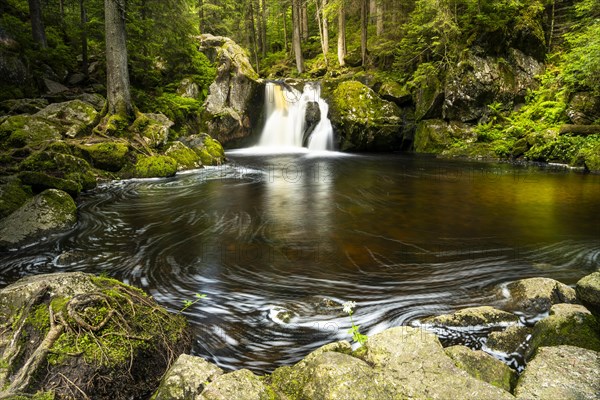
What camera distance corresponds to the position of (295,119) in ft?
67.5

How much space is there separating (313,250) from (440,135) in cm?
1471

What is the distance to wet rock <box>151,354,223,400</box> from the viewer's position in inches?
77.1

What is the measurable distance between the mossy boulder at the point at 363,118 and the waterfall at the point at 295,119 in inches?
39.3

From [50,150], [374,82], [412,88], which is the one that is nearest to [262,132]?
[374,82]

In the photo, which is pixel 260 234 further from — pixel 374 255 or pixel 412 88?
pixel 412 88

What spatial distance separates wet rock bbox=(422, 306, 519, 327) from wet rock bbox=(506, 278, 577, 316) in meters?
0.27

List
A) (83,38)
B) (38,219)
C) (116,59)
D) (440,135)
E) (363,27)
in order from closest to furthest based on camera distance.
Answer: (38,219), (116,59), (83,38), (440,135), (363,27)

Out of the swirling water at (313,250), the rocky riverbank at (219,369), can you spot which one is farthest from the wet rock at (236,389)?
the swirling water at (313,250)

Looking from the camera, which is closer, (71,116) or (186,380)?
(186,380)

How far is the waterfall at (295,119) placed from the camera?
19.7m

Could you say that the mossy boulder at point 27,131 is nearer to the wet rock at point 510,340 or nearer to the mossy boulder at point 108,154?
the mossy boulder at point 108,154

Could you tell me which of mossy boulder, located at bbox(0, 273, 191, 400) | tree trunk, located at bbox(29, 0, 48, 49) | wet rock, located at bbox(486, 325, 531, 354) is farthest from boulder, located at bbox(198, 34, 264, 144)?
wet rock, located at bbox(486, 325, 531, 354)

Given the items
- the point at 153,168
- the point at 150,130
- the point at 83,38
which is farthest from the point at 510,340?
the point at 83,38

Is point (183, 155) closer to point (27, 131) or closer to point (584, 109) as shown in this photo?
point (27, 131)
